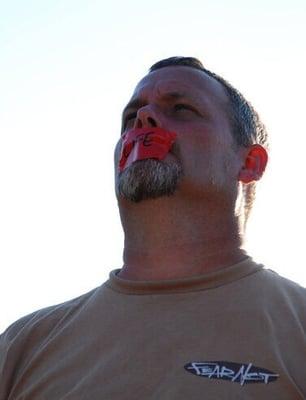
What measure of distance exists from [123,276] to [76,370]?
68 centimetres

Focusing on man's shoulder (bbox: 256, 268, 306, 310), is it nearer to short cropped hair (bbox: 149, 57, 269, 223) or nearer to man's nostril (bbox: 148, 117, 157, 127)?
short cropped hair (bbox: 149, 57, 269, 223)

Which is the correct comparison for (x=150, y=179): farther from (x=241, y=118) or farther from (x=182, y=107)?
(x=241, y=118)

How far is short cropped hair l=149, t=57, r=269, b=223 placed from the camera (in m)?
3.76

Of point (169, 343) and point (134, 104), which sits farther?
Result: point (134, 104)

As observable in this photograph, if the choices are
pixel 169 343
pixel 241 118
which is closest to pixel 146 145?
pixel 241 118

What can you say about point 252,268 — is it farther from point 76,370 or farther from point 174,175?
point 76,370

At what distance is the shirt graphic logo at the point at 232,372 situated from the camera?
246 centimetres

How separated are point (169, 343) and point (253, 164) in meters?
1.46

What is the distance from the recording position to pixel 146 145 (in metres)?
3.49

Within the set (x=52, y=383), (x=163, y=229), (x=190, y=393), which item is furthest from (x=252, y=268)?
(x=52, y=383)

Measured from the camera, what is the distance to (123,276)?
11.0ft

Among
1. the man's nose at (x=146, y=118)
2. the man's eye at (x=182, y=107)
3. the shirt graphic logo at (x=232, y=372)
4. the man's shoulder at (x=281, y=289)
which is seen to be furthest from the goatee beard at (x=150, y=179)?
the shirt graphic logo at (x=232, y=372)

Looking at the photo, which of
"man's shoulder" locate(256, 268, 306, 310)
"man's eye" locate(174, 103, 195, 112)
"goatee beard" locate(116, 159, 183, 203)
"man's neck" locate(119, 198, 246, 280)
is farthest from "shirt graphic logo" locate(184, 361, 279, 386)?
"man's eye" locate(174, 103, 195, 112)

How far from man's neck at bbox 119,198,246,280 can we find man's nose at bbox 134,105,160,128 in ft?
1.49
